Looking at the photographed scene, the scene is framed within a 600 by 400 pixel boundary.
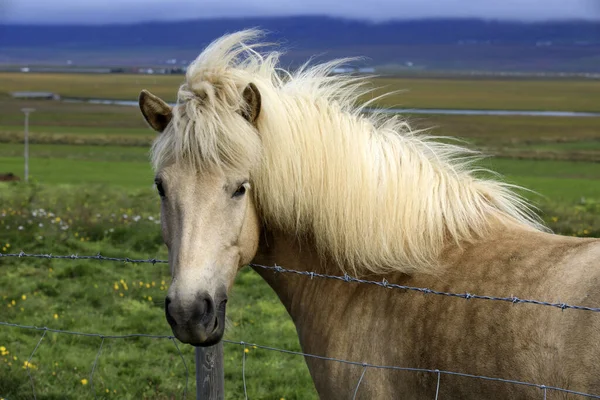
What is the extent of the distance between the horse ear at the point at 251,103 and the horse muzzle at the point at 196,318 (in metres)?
0.85

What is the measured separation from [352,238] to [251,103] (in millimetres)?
800

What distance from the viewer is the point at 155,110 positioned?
3.59 meters

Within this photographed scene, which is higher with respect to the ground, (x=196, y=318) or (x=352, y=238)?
(x=352, y=238)

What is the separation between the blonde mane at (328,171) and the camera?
3461 mm

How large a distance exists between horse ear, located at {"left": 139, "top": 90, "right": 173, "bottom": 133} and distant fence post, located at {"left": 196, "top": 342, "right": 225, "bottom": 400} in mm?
1096

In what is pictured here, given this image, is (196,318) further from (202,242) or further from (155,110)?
(155,110)

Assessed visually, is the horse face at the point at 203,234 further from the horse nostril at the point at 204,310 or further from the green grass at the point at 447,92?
the green grass at the point at 447,92

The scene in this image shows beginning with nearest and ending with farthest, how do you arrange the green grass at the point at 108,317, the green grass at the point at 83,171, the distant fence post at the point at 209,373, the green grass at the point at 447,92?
the distant fence post at the point at 209,373 → the green grass at the point at 108,317 → the green grass at the point at 83,171 → the green grass at the point at 447,92

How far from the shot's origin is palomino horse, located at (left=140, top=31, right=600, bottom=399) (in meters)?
3.08

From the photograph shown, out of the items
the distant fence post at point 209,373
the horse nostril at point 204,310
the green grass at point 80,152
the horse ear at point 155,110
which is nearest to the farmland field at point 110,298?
the distant fence post at point 209,373

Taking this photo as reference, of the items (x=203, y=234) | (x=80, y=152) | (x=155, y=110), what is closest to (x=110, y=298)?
(x=155, y=110)

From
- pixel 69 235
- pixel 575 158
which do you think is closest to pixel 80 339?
pixel 69 235

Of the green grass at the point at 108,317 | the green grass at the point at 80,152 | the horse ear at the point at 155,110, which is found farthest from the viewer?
the green grass at the point at 80,152

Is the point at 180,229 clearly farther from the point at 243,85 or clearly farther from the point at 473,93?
the point at 473,93
